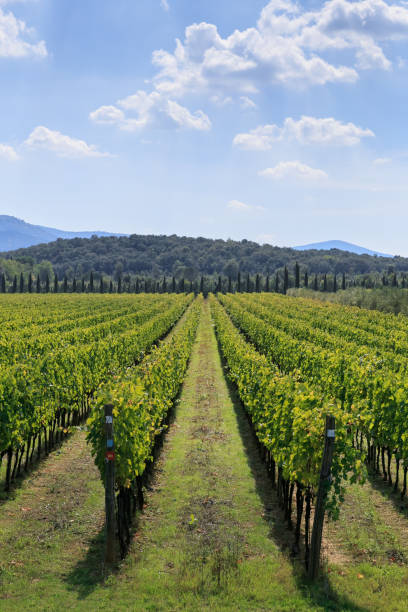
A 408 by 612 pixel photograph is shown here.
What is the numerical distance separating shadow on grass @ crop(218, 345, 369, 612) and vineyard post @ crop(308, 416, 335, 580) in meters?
0.22

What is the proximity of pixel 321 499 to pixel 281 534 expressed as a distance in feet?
6.39

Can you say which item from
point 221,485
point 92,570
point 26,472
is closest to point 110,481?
point 92,570

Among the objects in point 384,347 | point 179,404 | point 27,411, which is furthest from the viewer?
point 384,347

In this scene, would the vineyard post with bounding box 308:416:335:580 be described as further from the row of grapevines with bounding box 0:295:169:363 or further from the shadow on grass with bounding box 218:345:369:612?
the row of grapevines with bounding box 0:295:169:363

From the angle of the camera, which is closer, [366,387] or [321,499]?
[321,499]

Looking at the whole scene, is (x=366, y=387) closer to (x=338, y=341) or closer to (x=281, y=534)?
(x=281, y=534)

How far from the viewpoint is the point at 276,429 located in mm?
9742

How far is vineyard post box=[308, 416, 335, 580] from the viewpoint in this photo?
714 centimetres

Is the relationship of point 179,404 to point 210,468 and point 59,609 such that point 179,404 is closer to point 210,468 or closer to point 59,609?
point 210,468

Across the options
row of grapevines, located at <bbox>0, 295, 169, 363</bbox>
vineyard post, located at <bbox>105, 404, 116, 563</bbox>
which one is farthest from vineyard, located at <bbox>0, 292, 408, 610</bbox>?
row of grapevines, located at <bbox>0, 295, 169, 363</bbox>

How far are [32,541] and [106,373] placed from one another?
9508mm

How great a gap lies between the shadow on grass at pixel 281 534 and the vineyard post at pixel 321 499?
22 centimetres

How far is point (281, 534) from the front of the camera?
28.5ft

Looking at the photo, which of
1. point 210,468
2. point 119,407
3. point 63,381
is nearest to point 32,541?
point 119,407
